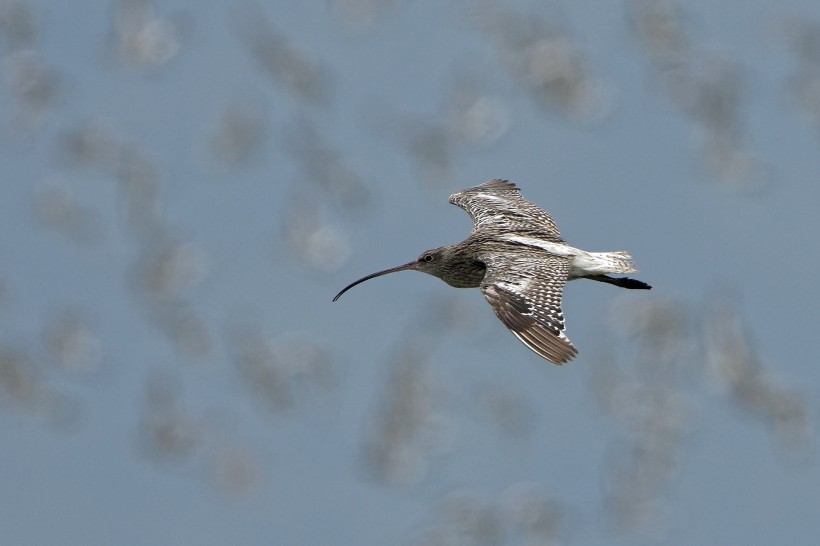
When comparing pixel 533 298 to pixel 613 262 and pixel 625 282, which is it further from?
pixel 625 282

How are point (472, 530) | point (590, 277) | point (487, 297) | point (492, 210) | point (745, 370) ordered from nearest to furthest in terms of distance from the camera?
point (487, 297) → point (590, 277) → point (492, 210) → point (745, 370) → point (472, 530)

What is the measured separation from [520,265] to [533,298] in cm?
130

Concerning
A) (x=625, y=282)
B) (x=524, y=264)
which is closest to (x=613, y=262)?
(x=625, y=282)

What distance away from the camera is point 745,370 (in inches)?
6924

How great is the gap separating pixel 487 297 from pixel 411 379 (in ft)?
560

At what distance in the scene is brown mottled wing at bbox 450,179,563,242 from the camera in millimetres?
24891

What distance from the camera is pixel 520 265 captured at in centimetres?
2195

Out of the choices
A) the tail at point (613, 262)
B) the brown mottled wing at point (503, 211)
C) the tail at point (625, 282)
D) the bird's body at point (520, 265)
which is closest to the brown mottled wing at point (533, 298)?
the bird's body at point (520, 265)

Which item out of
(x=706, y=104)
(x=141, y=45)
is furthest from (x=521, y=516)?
(x=141, y=45)

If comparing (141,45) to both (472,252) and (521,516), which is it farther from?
(472,252)

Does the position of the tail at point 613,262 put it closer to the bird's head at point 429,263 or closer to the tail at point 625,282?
the tail at point 625,282

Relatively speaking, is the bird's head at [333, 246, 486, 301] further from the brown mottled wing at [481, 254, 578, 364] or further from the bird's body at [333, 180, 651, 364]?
the brown mottled wing at [481, 254, 578, 364]

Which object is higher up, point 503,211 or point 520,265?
point 503,211

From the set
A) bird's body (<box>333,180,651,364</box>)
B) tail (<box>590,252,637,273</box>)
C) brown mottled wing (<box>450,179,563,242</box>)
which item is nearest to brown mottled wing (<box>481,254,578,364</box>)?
bird's body (<box>333,180,651,364</box>)
